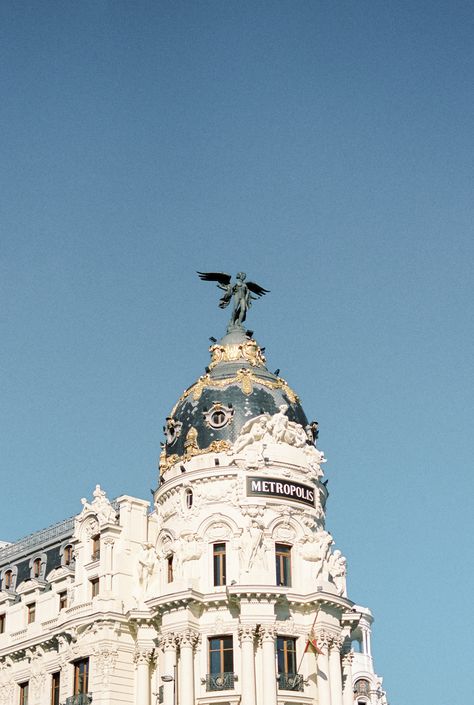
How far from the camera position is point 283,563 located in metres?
65.6

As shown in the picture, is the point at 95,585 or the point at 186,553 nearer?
the point at 186,553

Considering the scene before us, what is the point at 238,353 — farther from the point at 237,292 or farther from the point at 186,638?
the point at 186,638

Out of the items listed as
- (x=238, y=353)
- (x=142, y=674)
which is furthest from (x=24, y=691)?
(x=238, y=353)

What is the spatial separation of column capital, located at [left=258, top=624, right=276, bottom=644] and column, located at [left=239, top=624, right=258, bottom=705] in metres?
0.48

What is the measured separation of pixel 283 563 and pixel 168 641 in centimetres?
796

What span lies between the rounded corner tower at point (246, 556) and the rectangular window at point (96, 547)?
3.97 meters

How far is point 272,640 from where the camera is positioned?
61750mm

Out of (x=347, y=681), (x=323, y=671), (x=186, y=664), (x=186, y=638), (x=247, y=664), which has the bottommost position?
(x=247, y=664)

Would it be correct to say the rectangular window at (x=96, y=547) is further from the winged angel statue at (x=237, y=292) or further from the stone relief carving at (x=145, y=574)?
the winged angel statue at (x=237, y=292)

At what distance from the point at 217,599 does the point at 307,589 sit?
5.35m

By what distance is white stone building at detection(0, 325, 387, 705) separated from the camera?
6253 cm

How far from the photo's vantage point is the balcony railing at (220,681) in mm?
61406

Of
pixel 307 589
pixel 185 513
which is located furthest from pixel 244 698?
pixel 185 513

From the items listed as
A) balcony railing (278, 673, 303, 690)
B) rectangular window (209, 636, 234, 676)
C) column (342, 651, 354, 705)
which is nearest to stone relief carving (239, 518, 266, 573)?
rectangular window (209, 636, 234, 676)
